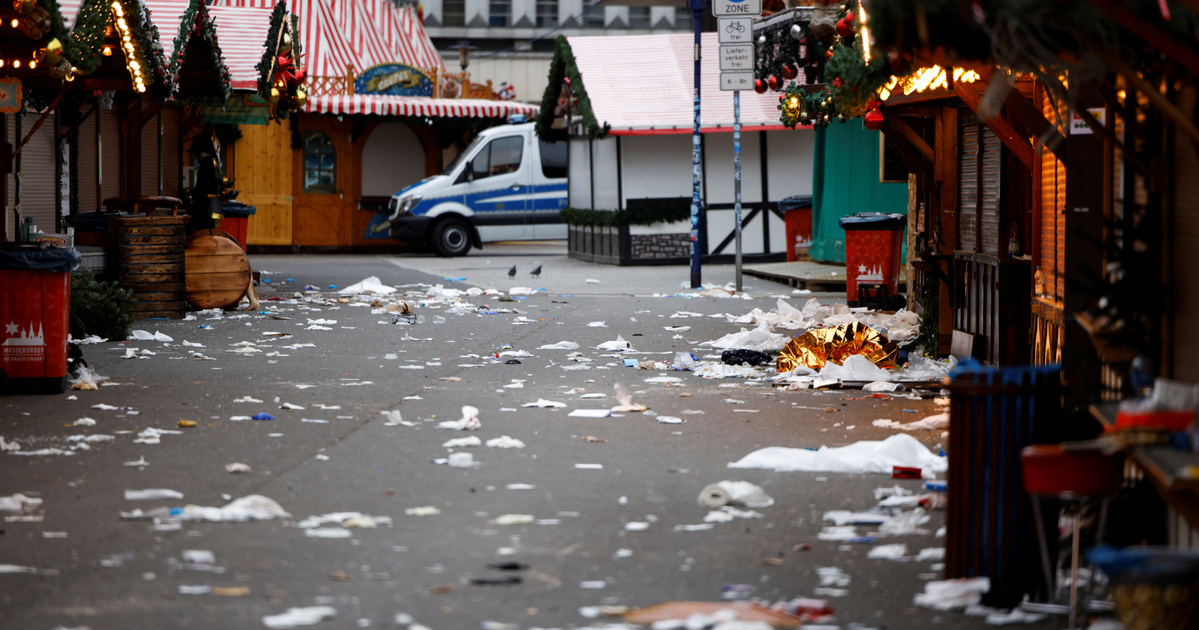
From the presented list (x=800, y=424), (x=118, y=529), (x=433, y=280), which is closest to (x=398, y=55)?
(x=433, y=280)

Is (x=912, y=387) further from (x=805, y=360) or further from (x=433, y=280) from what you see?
(x=433, y=280)

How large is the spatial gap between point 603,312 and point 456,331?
8.67ft

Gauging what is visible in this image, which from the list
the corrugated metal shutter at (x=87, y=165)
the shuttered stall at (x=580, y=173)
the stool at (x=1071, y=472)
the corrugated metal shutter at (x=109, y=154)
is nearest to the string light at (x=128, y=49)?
the corrugated metal shutter at (x=87, y=165)

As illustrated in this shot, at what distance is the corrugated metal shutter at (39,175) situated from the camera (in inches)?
598

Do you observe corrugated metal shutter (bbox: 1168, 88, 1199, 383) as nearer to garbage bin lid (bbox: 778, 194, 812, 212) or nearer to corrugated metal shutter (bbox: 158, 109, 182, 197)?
corrugated metal shutter (bbox: 158, 109, 182, 197)

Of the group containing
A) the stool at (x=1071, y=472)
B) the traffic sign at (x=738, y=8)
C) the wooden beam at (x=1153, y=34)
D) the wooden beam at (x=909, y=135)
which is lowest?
the stool at (x=1071, y=472)

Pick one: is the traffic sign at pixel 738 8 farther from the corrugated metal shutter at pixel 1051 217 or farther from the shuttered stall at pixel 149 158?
the corrugated metal shutter at pixel 1051 217

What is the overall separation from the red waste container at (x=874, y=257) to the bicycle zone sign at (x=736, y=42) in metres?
3.12

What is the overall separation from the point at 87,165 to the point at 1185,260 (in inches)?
608

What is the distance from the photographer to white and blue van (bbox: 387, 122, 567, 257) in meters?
27.6

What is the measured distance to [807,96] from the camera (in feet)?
46.6

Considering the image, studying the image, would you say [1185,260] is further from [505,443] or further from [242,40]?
[242,40]

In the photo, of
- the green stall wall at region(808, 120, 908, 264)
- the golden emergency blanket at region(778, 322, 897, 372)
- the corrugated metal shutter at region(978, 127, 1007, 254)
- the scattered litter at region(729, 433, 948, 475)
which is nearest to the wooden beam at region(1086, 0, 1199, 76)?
the scattered litter at region(729, 433, 948, 475)

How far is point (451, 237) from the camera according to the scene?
28.1 meters
